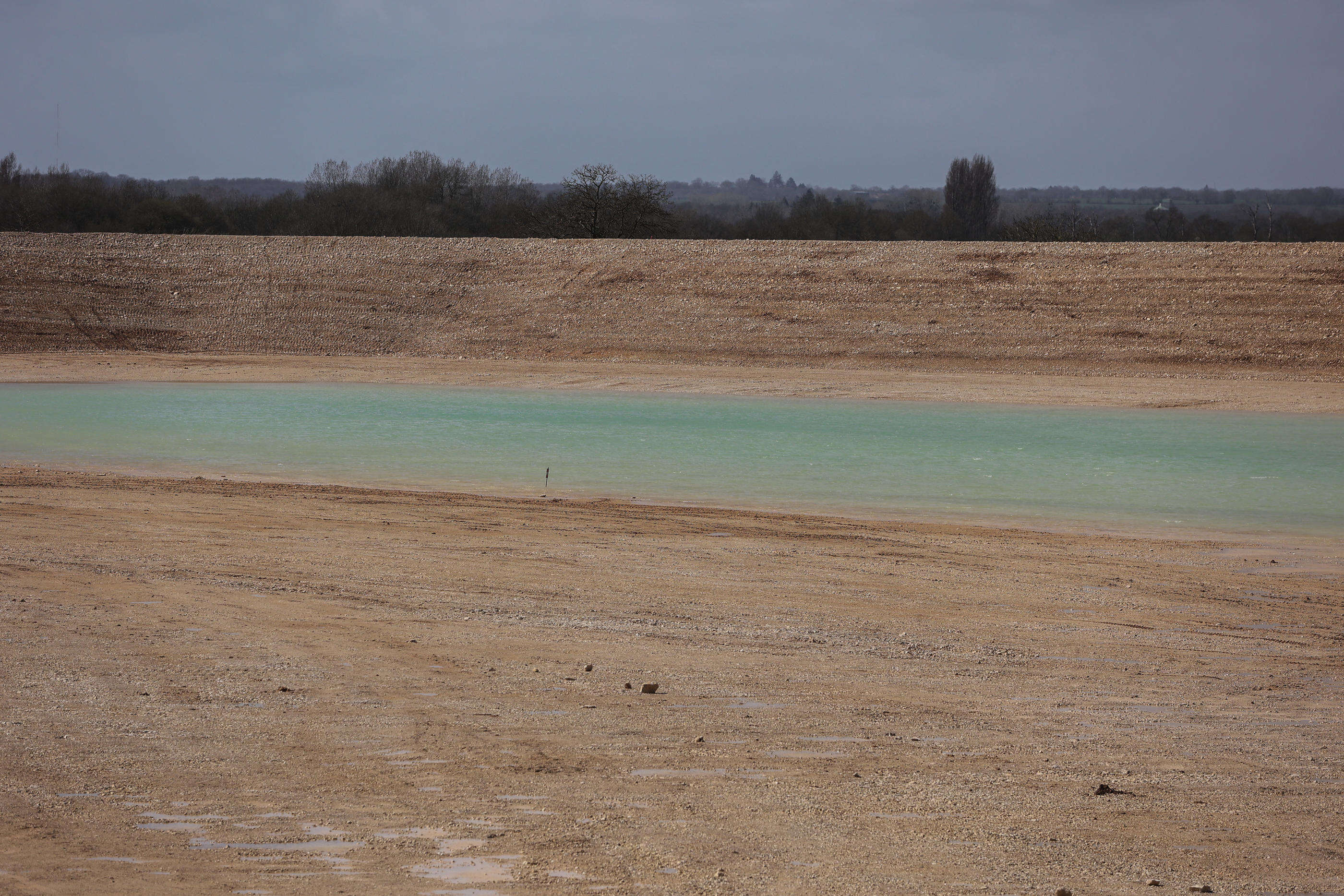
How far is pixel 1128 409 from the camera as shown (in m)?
21.7

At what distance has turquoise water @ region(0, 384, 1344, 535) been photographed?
1299 cm

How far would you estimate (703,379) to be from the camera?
2523 centimetres

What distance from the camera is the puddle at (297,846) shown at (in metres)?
4.42

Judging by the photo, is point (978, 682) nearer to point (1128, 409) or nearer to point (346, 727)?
point (346, 727)

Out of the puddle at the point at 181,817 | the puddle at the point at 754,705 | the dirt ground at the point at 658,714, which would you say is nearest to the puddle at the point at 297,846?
the dirt ground at the point at 658,714

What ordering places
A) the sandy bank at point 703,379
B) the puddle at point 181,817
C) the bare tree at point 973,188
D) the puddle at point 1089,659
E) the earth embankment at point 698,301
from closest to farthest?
the puddle at point 181,817 → the puddle at point 1089,659 → the sandy bank at point 703,379 → the earth embankment at point 698,301 → the bare tree at point 973,188

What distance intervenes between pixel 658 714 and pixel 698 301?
24.6m

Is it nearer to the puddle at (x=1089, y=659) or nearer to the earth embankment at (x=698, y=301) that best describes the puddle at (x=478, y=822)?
the puddle at (x=1089, y=659)

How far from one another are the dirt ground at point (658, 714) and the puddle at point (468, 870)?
1 cm

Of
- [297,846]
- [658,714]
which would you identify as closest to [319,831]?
[297,846]

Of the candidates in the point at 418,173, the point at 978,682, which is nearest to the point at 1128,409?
the point at 978,682

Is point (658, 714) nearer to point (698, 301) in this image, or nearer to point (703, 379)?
point (703, 379)

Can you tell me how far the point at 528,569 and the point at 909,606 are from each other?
2683 mm

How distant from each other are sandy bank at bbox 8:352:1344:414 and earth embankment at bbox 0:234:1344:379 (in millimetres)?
847
